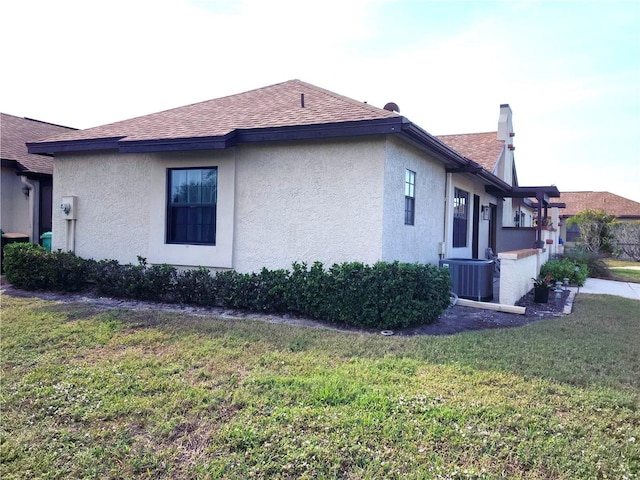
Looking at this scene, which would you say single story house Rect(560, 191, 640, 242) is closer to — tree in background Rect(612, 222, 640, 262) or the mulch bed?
tree in background Rect(612, 222, 640, 262)

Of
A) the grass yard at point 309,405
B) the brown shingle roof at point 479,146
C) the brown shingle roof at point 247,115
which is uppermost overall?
the brown shingle roof at point 479,146

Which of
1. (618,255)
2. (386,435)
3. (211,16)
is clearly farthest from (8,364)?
(618,255)

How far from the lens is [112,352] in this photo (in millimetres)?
5160

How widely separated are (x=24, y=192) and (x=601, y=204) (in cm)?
3958

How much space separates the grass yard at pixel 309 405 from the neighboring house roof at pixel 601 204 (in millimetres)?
33631

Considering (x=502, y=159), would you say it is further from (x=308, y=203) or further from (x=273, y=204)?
(x=273, y=204)

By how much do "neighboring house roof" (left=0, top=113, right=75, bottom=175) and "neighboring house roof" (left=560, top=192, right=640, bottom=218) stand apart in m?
33.8

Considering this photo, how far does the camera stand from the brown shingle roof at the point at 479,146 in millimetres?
15917

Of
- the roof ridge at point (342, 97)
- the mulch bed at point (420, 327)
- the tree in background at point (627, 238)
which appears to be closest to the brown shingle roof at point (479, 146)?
the roof ridge at point (342, 97)

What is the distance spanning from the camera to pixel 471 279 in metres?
9.45

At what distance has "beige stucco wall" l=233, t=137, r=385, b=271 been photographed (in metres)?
7.57

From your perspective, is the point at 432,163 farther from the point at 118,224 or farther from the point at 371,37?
the point at 118,224

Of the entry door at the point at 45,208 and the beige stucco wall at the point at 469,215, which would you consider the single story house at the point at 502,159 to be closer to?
the beige stucco wall at the point at 469,215

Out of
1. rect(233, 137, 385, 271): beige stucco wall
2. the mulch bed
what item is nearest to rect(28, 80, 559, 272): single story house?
rect(233, 137, 385, 271): beige stucco wall
